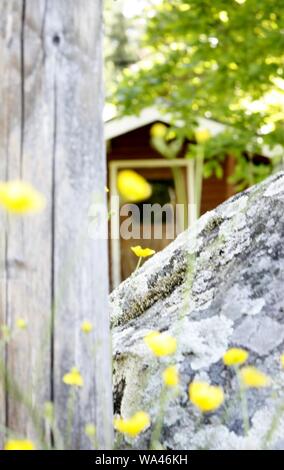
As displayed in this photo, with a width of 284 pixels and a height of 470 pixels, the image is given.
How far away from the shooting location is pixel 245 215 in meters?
2.82

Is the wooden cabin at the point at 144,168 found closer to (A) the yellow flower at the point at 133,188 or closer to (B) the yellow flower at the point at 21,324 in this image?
(B) the yellow flower at the point at 21,324

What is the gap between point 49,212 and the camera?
1.72 metres

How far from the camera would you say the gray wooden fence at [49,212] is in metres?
1.71

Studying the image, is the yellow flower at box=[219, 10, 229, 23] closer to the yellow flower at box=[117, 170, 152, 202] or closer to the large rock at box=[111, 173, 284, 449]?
the large rock at box=[111, 173, 284, 449]

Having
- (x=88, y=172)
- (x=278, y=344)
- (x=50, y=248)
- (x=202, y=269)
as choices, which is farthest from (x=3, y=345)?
(x=202, y=269)

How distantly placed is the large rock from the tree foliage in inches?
186

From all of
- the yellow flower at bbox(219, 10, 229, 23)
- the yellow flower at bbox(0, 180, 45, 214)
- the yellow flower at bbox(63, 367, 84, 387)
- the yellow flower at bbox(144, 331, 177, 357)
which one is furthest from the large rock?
the yellow flower at bbox(219, 10, 229, 23)

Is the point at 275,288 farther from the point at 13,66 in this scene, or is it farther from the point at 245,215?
the point at 13,66

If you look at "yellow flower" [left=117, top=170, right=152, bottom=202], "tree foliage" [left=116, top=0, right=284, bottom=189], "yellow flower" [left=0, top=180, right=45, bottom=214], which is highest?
"tree foliage" [left=116, top=0, right=284, bottom=189]

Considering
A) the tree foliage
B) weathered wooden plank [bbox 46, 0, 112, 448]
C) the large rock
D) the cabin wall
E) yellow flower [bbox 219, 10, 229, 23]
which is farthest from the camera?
the cabin wall

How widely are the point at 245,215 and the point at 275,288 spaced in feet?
1.65

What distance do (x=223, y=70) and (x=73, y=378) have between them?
7.15 m

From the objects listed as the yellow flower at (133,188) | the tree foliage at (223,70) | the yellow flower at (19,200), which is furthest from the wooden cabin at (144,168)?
the yellow flower at (19,200)

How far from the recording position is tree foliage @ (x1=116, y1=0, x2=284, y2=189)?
25.8 feet
